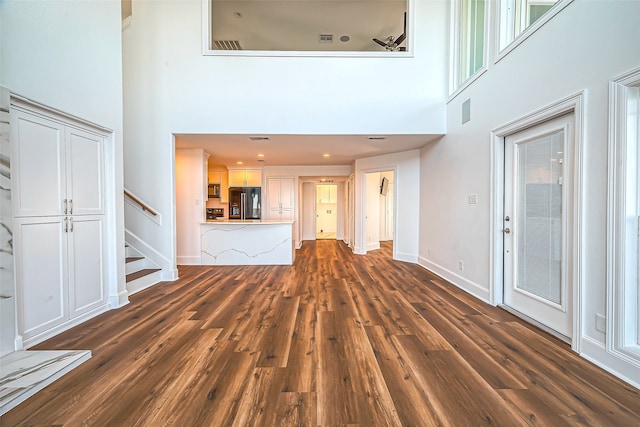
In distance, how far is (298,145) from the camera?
5.18 meters

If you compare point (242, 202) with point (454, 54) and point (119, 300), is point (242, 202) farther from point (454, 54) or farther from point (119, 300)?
point (454, 54)

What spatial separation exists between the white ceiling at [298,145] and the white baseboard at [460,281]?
7.46 feet

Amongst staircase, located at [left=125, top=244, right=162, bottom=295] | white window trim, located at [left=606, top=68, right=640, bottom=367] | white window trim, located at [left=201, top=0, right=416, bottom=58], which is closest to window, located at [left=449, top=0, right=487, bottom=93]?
white window trim, located at [left=201, top=0, right=416, bottom=58]

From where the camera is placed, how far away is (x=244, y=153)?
595 centimetres

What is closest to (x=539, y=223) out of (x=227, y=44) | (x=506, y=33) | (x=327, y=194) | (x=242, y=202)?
(x=506, y=33)

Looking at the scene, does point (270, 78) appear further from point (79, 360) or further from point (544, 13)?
point (79, 360)

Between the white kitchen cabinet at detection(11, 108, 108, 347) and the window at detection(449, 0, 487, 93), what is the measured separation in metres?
4.81

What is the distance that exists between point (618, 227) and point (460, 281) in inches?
87.2

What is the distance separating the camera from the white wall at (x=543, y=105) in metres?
1.91

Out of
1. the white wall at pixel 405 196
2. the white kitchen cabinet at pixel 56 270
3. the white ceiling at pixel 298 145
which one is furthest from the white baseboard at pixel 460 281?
the white kitchen cabinet at pixel 56 270

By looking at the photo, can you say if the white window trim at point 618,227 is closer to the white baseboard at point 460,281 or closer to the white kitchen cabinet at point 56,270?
the white baseboard at point 460,281

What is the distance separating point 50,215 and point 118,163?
0.97m

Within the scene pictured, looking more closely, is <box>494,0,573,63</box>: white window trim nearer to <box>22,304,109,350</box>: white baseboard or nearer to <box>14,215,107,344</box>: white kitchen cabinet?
<box>14,215,107,344</box>: white kitchen cabinet

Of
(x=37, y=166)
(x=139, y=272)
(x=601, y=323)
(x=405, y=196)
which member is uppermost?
(x=37, y=166)
